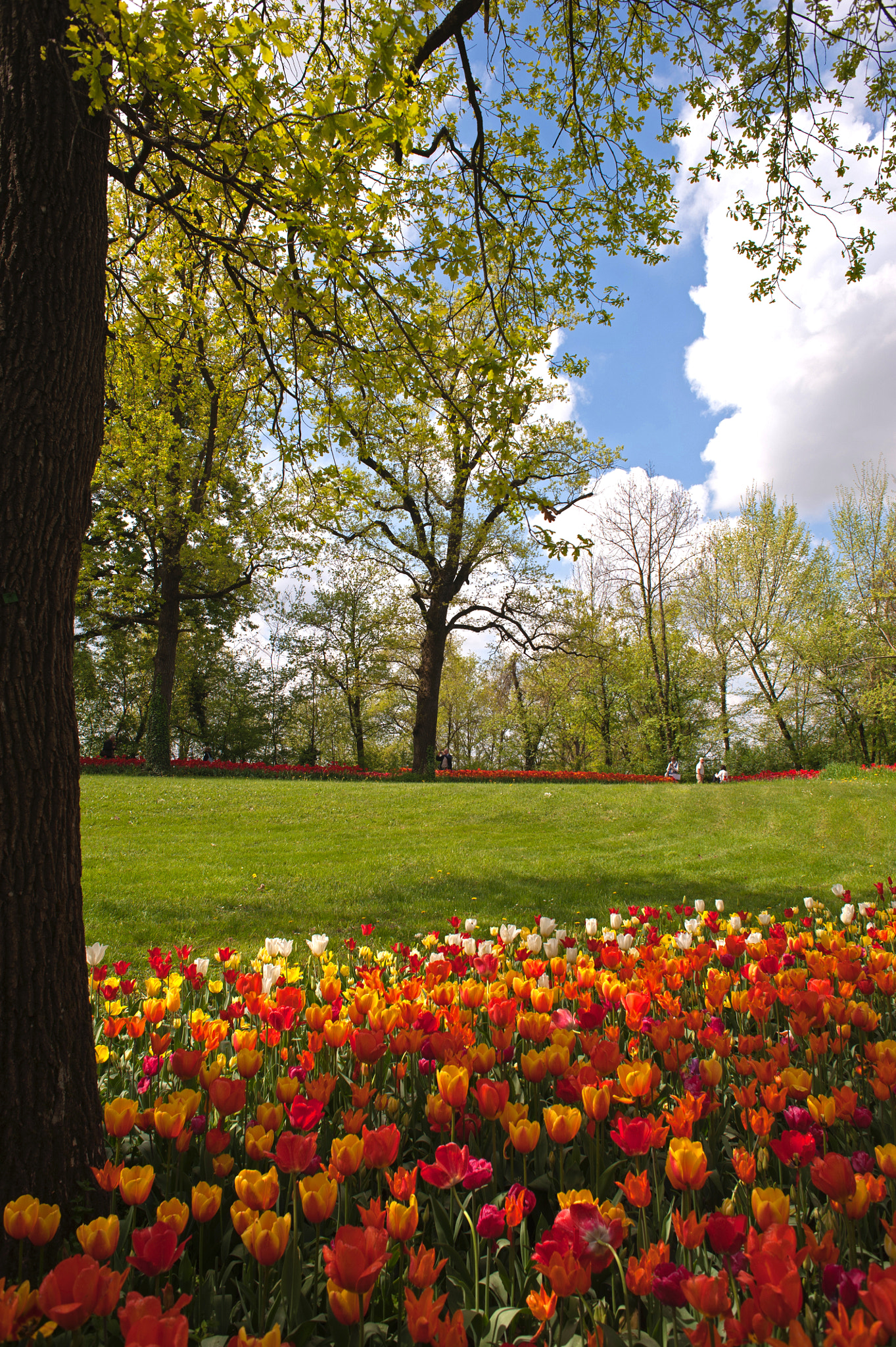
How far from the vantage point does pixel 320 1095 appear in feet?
6.09

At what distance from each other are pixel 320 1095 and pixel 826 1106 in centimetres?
129

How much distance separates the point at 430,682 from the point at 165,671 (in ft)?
26.0

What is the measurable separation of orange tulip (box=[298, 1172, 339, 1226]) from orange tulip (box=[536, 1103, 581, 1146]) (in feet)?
1.71

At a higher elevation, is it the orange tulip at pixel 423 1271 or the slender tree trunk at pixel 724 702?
the slender tree trunk at pixel 724 702

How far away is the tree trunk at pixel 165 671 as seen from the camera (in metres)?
19.7

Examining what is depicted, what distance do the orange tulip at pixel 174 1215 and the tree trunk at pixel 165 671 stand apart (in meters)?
19.8

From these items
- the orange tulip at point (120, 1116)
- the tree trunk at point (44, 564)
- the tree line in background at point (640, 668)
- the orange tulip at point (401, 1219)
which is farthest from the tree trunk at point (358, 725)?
the orange tulip at point (401, 1219)

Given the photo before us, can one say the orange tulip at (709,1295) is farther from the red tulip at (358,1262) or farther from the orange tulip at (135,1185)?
the orange tulip at (135,1185)

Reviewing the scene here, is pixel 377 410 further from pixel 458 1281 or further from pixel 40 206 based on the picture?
pixel 458 1281

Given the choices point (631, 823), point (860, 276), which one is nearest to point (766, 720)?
point (631, 823)

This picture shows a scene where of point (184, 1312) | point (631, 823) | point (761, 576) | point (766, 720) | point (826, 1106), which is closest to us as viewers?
point (184, 1312)

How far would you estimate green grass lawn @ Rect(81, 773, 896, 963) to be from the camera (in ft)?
22.9

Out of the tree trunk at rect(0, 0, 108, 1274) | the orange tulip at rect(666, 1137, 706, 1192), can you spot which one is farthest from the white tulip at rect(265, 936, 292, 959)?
the orange tulip at rect(666, 1137, 706, 1192)

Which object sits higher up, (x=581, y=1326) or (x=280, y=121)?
(x=280, y=121)
